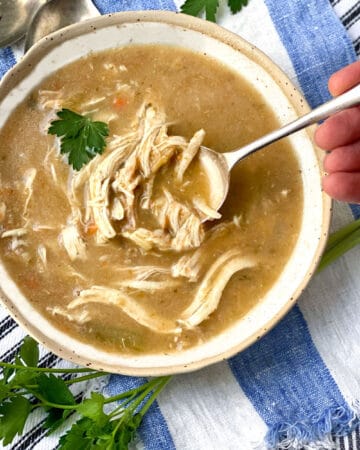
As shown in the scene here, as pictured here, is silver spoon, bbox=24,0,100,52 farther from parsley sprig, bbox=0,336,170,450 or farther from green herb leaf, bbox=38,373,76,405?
green herb leaf, bbox=38,373,76,405

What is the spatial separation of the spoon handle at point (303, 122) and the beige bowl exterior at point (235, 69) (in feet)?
0.67

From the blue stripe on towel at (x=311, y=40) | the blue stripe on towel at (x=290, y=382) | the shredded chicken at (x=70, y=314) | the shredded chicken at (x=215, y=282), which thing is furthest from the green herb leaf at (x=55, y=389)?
the blue stripe on towel at (x=311, y=40)

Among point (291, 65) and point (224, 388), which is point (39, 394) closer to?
point (224, 388)

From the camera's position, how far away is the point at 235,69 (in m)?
2.62

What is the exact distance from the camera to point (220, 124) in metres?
2.59

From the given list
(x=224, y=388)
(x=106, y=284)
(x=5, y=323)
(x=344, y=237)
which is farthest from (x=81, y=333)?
(x=344, y=237)

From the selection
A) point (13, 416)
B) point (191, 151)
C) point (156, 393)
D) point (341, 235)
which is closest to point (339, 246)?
point (341, 235)

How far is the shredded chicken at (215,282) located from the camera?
2.59 metres

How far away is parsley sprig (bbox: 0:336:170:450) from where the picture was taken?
8.72ft

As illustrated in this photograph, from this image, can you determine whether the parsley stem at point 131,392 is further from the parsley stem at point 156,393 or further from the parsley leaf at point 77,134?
the parsley leaf at point 77,134

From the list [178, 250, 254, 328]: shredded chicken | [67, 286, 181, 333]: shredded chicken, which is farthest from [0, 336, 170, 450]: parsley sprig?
[178, 250, 254, 328]: shredded chicken

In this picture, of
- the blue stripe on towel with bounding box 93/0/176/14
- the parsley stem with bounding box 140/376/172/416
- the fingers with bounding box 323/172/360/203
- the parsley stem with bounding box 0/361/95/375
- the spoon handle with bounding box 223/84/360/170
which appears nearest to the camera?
the spoon handle with bounding box 223/84/360/170

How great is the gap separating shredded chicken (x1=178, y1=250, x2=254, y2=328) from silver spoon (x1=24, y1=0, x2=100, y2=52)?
120 centimetres

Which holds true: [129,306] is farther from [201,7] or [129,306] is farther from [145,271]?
[201,7]
